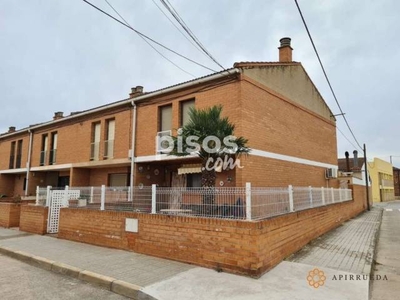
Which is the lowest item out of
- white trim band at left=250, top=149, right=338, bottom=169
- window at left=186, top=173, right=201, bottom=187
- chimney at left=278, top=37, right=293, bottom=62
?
window at left=186, top=173, right=201, bottom=187

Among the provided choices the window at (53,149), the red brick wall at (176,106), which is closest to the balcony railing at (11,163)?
the window at (53,149)

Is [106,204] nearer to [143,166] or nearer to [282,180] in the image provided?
[143,166]

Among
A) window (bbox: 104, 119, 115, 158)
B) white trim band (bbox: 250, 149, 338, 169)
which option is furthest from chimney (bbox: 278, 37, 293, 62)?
window (bbox: 104, 119, 115, 158)

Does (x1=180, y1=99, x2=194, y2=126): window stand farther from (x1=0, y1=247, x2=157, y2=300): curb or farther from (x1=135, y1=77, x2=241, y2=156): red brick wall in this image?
(x1=0, y1=247, x2=157, y2=300): curb

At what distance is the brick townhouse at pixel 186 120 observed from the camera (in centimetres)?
1186

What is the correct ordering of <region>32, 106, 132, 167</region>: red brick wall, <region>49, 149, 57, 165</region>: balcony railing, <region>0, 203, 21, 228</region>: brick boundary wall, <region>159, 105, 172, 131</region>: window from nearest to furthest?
1. <region>0, 203, 21, 228</region>: brick boundary wall
2. <region>159, 105, 172, 131</region>: window
3. <region>32, 106, 132, 167</region>: red brick wall
4. <region>49, 149, 57, 165</region>: balcony railing

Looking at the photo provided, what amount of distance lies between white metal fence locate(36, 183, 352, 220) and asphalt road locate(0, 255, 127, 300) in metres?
2.62

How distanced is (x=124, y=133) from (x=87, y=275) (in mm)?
10369

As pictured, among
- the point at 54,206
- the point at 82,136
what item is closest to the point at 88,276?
the point at 54,206

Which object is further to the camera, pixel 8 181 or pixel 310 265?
pixel 8 181

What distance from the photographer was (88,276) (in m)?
6.25

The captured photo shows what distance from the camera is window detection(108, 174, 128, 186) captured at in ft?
56.0

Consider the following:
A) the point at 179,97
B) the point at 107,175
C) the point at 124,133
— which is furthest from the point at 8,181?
the point at 179,97

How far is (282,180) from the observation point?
1357 cm
